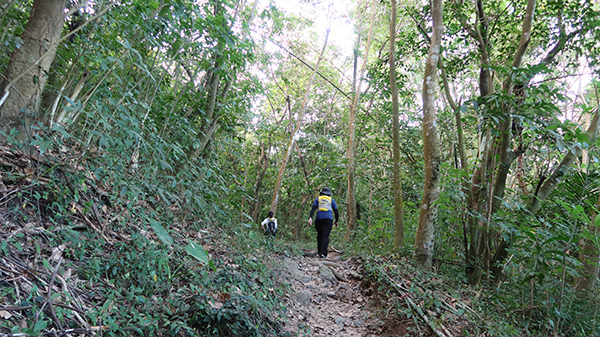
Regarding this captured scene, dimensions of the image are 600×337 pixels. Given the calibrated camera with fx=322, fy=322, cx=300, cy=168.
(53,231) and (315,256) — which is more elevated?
(53,231)

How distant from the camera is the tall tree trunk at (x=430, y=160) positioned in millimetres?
5809

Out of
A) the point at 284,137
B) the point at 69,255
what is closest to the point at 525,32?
the point at 69,255

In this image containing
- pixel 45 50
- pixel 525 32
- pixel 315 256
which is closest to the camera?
pixel 45 50

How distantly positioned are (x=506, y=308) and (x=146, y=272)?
4.49m

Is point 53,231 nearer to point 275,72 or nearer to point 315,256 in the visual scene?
point 315,256

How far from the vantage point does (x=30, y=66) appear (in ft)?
9.84

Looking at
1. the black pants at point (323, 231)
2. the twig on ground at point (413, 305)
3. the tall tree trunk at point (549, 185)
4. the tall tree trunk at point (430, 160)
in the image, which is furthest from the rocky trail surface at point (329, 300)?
the tall tree trunk at point (549, 185)

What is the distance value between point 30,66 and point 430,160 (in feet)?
18.7

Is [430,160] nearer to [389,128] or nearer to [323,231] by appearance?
[323,231]

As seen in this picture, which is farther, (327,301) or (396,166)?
(396,166)

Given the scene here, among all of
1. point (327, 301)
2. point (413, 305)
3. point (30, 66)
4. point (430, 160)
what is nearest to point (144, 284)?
point (30, 66)

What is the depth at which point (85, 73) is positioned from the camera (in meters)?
3.61

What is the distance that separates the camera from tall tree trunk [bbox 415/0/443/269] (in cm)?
581

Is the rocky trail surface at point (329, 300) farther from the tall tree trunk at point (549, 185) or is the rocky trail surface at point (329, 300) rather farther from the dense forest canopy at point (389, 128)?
the tall tree trunk at point (549, 185)
